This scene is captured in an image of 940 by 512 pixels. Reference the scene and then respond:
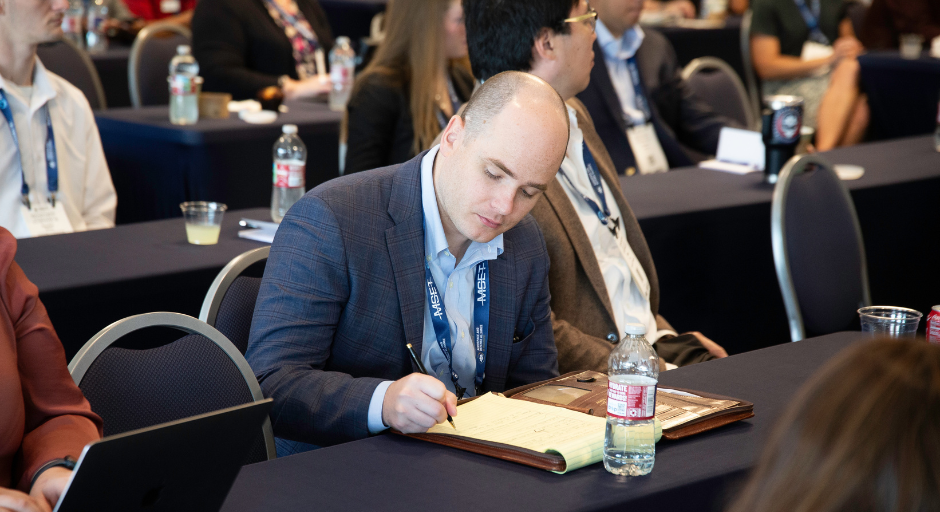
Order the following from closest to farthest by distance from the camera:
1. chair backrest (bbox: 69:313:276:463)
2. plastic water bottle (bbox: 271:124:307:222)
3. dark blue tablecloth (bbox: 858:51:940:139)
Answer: chair backrest (bbox: 69:313:276:463) → plastic water bottle (bbox: 271:124:307:222) → dark blue tablecloth (bbox: 858:51:940:139)

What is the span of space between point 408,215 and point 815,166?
1495 mm

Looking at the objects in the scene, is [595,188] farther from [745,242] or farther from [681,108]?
[681,108]

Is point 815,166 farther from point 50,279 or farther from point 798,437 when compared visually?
point 798,437

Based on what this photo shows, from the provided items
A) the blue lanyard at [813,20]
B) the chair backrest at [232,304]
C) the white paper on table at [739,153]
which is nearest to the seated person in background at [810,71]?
the blue lanyard at [813,20]

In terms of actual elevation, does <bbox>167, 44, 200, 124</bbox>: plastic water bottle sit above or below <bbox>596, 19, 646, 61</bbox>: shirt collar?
below

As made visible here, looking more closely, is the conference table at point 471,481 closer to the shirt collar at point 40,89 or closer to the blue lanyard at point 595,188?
the blue lanyard at point 595,188

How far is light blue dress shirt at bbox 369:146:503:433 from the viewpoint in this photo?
1.85m

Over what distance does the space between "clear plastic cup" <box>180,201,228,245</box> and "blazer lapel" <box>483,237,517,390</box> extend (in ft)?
3.53

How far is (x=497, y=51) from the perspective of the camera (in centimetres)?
237

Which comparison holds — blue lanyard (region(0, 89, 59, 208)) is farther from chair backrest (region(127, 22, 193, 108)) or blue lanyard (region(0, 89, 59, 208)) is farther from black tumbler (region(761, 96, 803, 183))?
black tumbler (region(761, 96, 803, 183))

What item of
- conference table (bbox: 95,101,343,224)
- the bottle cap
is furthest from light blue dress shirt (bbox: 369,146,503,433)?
conference table (bbox: 95,101,343,224)

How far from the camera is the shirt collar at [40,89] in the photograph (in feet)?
9.89

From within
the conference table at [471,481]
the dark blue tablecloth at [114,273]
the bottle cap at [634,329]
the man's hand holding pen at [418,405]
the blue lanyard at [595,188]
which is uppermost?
the bottle cap at [634,329]

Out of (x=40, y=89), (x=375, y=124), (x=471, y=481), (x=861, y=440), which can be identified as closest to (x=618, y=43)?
(x=375, y=124)
